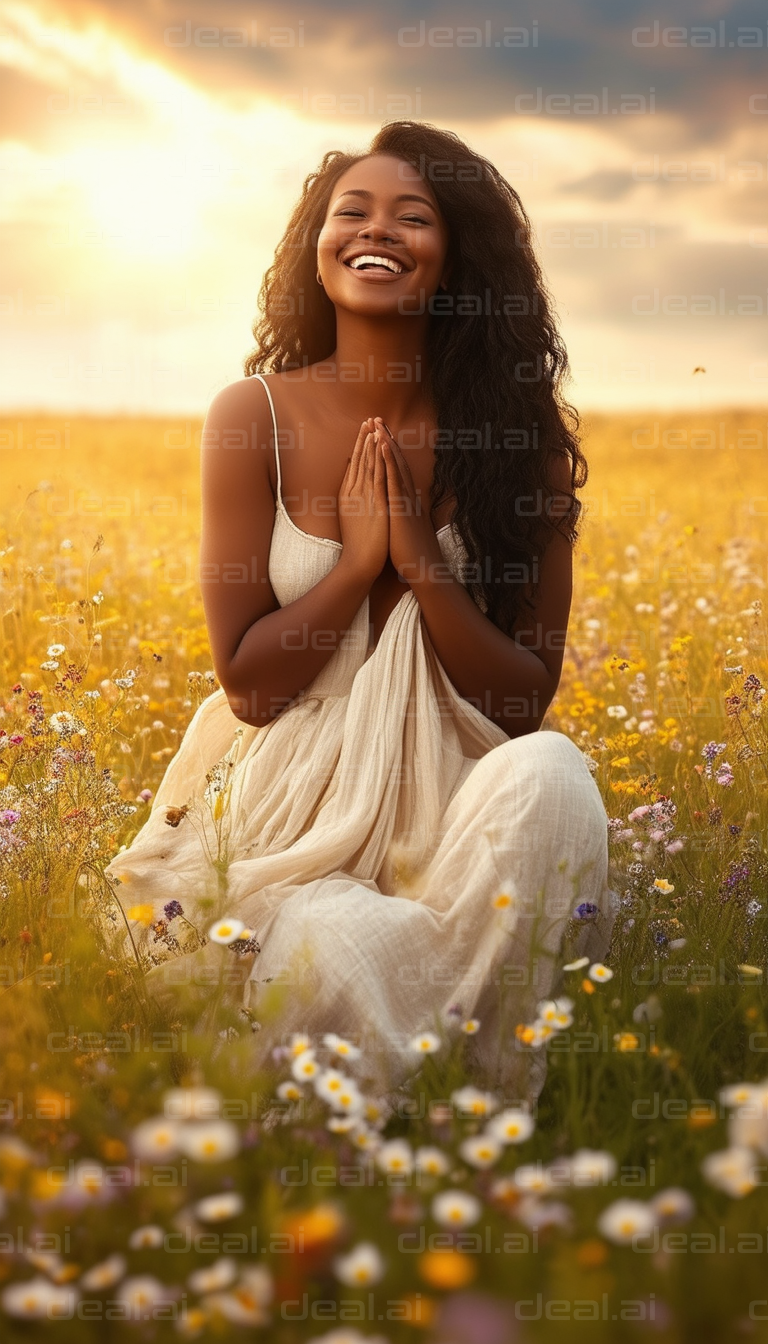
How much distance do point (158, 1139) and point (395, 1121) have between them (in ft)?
3.13

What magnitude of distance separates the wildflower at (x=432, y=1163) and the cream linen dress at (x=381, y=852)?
49 centimetres

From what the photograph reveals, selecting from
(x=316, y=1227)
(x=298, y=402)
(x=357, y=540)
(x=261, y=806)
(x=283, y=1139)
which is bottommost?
(x=283, y=1139)

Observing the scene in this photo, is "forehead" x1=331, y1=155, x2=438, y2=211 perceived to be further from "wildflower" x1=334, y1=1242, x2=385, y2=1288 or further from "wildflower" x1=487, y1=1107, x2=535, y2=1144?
"wildflower" x1=334, y1=1242, x2=385, y2=1288

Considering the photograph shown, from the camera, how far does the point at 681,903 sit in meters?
3.22

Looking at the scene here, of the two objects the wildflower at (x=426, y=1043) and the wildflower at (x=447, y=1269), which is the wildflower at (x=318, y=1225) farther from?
the wildflower at (x=426, y=1043)

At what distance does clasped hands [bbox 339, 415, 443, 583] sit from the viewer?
307cm

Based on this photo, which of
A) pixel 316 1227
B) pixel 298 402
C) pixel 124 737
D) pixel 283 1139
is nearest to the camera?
pixel 316 1227

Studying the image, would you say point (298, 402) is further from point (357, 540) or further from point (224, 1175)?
point (224, 1175)

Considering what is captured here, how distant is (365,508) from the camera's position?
3131 millimetres

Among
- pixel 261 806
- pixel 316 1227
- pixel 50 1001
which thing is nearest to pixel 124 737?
pixel 261 806

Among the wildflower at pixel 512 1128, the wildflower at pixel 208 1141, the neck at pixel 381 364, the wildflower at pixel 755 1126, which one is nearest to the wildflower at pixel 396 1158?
the wildflower at pixel 512 1128

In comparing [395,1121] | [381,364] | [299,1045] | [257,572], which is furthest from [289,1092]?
[381,364]

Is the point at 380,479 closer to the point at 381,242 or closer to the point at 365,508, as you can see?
the point at 365,508

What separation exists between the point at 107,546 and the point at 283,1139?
16.8 ft
